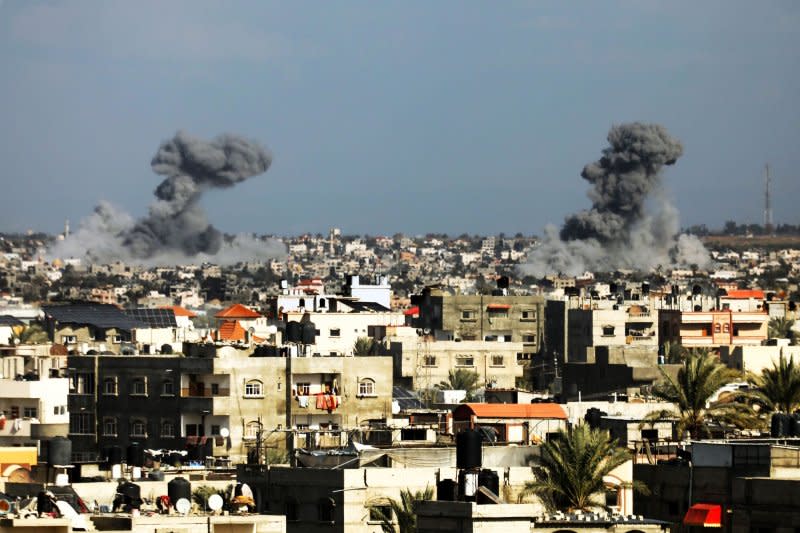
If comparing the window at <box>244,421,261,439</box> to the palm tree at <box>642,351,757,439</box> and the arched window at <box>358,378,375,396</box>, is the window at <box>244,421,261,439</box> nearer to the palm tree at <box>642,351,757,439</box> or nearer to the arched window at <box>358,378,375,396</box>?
the arched window at <box>358,378,375,396</box>

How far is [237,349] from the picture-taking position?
50906 mm

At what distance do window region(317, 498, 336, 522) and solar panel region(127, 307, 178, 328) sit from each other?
6519 cm

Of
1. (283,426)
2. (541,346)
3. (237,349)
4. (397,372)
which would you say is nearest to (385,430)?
(283,426)

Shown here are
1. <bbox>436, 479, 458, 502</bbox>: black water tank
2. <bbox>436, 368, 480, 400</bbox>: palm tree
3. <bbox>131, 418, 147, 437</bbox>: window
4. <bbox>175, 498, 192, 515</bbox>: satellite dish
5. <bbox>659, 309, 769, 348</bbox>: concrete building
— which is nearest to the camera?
<bbox>175, 498, 192, 515</bbox>: satellite dish

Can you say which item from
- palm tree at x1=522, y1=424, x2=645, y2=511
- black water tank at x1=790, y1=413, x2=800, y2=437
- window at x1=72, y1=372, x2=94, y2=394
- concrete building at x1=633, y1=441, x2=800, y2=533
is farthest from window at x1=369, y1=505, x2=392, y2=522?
window at x1=72, y1=372, x2=94, y2=394

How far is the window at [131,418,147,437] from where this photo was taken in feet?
163

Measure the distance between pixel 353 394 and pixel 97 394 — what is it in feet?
16.9

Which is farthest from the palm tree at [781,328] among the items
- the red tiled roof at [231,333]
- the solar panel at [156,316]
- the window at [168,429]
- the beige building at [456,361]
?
the window at [168,429]

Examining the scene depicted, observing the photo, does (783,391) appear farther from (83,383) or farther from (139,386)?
(83,383)

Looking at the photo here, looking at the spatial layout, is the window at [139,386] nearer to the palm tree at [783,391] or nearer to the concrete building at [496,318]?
the palm tree at [783,391]

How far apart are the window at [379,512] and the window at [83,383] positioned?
60.8ft

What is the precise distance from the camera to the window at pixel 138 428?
49.8 meters

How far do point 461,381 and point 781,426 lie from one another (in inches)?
1470

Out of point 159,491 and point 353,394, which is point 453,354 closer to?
point 353,394
